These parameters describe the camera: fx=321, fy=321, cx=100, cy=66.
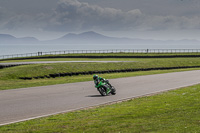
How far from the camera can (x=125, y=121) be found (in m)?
10.0

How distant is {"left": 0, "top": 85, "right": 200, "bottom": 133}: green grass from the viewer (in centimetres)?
898

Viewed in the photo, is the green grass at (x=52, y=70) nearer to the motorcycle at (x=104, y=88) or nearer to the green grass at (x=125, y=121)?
the motorcycle at (x=104, y=88)

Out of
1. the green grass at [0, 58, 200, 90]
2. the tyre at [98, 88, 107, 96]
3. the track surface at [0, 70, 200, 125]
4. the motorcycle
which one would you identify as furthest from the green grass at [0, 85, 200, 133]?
the green grass at [0, 58, 200, 90]

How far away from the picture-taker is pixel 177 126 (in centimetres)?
904

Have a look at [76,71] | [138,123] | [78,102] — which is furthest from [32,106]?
[76,71]

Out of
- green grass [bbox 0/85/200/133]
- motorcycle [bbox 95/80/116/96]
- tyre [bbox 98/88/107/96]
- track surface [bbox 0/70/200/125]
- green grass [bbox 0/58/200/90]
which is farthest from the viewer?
green grass [bbox 0/58/200/90]

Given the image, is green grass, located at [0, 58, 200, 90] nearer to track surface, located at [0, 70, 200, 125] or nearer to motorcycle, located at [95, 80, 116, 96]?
track surface, located at [0, 70, 200, 125]

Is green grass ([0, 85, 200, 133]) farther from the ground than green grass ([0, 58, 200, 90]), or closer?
closer

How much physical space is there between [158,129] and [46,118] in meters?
4.31

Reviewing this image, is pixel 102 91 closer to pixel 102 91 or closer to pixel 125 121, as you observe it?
pixel 102 91

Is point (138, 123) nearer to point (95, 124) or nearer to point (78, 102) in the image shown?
point (95, 124)

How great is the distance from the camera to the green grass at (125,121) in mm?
8984

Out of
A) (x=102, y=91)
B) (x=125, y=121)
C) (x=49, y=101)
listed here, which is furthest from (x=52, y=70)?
(x=125, y=121)

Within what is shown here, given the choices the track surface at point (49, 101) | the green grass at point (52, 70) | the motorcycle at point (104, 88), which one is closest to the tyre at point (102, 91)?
the motorcycle at point (104, 88)
